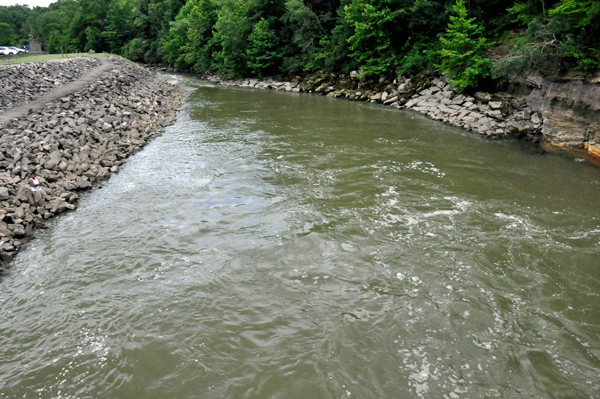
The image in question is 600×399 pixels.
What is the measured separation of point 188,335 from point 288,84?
3267 cm

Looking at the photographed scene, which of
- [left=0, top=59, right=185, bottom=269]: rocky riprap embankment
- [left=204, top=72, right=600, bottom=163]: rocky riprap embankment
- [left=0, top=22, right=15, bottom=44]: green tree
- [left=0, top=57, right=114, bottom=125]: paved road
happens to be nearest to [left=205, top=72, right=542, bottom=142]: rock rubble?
[left=204, top=72, right=600, bottom=163]: rocky riprap embankment

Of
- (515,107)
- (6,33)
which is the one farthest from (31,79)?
(6,33)

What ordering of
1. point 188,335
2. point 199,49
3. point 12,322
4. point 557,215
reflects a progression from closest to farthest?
point 188,335, point 12,322, point 557,215, point 199,49

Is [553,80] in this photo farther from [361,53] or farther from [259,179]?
[361,53]

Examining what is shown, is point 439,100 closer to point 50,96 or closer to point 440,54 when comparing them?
point 440,54

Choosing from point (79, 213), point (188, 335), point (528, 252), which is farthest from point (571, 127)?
point (79, 213)

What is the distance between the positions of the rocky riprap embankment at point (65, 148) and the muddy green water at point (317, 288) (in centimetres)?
69

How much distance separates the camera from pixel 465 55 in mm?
19406

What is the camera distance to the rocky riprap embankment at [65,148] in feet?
32.7

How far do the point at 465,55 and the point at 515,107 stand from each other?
13.1 ft

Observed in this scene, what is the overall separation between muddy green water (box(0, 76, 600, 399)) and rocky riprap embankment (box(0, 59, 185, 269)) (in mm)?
688

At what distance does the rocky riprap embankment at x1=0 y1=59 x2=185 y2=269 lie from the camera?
9.95m

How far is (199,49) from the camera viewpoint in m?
50.8

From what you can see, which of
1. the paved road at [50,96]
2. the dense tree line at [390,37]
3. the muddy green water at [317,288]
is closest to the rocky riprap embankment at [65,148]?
the paved road at [50,96]
